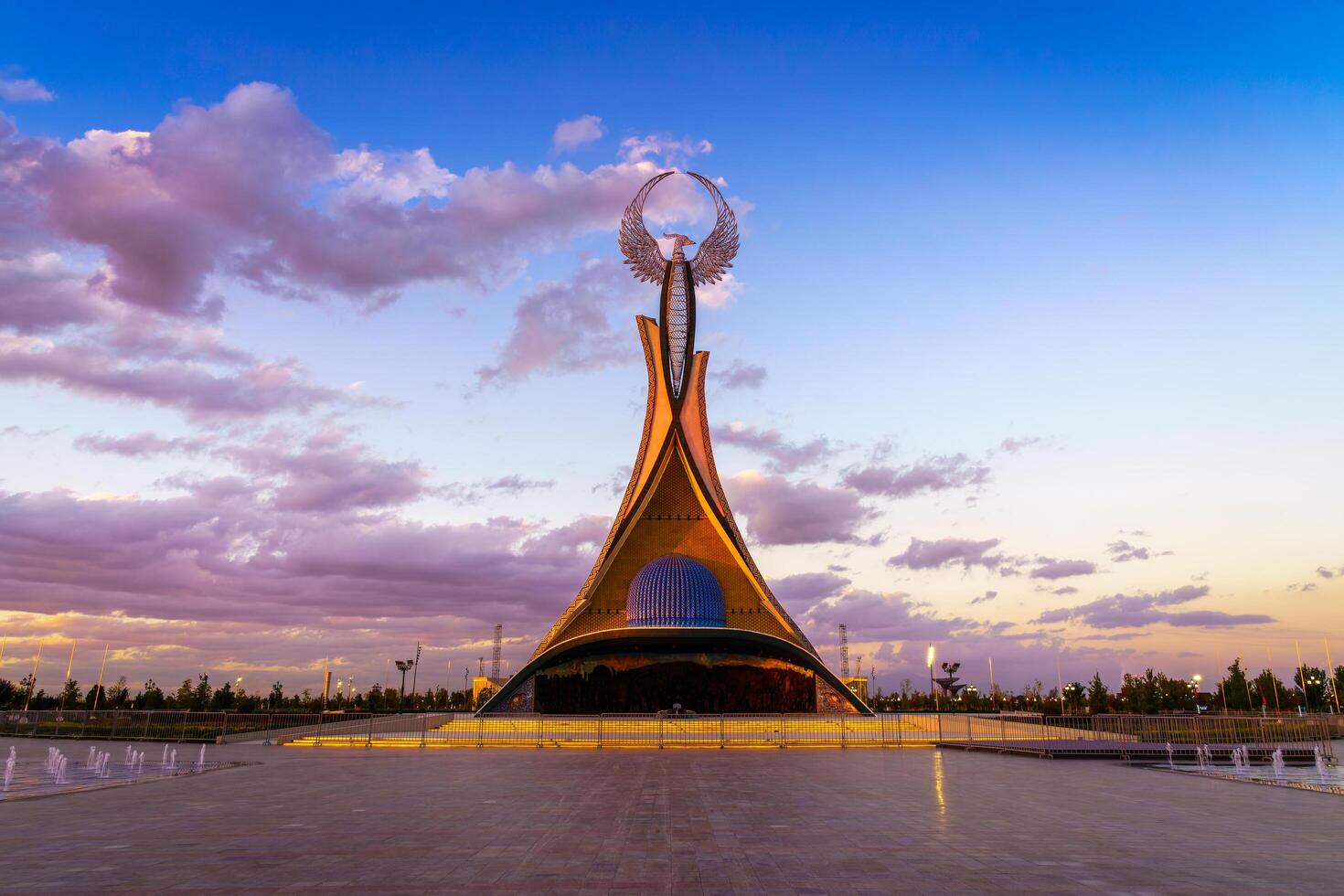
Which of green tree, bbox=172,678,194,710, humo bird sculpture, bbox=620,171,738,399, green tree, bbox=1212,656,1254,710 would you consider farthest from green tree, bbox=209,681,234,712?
green tree, bbox=1212,656,1254,710

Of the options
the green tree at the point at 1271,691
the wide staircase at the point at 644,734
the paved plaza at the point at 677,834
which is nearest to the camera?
the paved plaza at the point at 677,834

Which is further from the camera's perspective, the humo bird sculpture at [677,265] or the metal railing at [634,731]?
the humo bird sculpture at [677,265]

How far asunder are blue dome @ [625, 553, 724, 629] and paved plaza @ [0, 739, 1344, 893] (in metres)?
24.5

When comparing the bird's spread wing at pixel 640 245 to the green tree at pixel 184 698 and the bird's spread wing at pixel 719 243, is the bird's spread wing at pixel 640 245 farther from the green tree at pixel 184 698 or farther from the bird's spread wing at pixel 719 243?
the green tree at pixel 184 698

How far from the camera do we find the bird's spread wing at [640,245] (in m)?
44.5

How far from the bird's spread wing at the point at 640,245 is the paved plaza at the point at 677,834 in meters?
33.0

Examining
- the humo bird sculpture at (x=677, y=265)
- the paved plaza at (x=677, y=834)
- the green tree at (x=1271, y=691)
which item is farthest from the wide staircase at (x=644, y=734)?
the green tree at (x=1271, y=691)

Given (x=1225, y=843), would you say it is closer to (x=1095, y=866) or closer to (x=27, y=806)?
(x=1095, y=866)

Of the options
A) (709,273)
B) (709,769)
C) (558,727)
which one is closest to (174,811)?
(709,769)

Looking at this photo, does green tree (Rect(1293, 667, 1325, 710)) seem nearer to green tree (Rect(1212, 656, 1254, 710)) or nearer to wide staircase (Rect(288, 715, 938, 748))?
green tree (Rect(1212, 656, 1254, 710))

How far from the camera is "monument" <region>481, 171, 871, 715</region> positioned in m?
39.8

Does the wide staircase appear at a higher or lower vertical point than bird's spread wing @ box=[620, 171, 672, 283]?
lower

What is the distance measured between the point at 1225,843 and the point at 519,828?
7.39 m

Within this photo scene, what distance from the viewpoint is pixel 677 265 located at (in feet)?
150
